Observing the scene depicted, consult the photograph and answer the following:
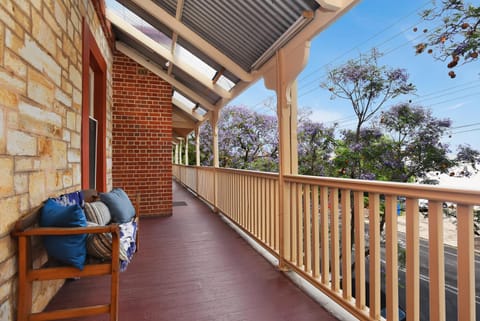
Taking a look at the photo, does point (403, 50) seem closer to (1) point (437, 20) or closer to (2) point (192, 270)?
(1) point (437, 20)

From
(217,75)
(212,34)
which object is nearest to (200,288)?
(212,34)

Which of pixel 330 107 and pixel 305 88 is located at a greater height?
pixel 305 88

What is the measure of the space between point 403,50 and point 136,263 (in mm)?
3217

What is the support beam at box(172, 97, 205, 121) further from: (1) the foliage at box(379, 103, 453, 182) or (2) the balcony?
(1) the foliage at box(379, 103, 453, 182)

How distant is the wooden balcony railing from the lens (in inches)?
48.7

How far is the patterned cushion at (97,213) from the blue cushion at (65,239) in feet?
1.65

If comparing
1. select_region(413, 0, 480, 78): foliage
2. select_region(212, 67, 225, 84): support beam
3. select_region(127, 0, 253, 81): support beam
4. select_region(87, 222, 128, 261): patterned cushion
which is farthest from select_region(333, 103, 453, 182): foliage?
select_region(212, 67, 225, 84): support beam

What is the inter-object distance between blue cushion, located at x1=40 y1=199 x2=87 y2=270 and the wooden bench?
2.0 inches

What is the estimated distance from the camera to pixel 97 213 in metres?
2.39

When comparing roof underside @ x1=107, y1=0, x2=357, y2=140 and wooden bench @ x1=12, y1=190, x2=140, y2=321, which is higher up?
roof underside @ x1=107, y1=0, x2=357, y2=140

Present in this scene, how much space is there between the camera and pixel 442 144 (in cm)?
192

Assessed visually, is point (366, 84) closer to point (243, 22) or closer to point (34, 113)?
point (243, 22)

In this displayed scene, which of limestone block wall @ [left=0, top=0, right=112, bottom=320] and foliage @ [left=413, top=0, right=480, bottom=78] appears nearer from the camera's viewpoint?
limestone block wall @ [left=0, top=0, right=112, bottom=320]

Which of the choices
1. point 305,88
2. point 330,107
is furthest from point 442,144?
point 305,88
